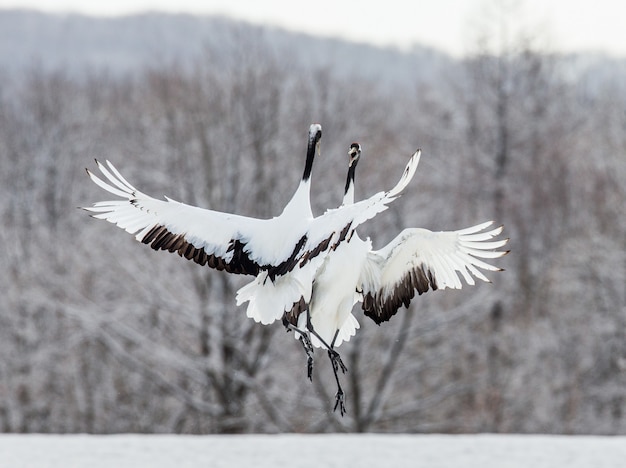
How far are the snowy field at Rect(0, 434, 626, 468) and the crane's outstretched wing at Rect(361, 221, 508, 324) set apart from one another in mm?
4451

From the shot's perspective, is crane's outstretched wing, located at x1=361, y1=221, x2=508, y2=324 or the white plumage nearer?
the white plumage

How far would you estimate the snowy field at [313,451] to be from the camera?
969cm

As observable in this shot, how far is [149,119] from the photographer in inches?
1011

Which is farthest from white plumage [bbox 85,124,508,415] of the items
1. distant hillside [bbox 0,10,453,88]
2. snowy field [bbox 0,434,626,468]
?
distant hillside [bbox 0,10,453,88]

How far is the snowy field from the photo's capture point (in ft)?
31.8

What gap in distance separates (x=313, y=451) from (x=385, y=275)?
5143 mm

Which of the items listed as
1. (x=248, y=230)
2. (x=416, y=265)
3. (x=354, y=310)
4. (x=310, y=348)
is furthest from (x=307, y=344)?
(x=354, y=310)

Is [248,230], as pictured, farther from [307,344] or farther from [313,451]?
[313,451]

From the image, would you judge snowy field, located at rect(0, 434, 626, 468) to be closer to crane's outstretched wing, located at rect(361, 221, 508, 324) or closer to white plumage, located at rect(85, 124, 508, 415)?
crane's outstretched wing, located at rect(361, 221, 508, 324)

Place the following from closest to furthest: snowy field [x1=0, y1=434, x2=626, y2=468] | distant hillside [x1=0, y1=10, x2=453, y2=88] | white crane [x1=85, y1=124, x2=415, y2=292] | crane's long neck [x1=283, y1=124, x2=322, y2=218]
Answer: white crane [x1=85, y1=124, x2=415, y2=292], crane's long neck [x1=283, y1=124, x2=322, y2=218], snowy field [x1=0, y1=434, x2=626, y2=468], distant hillside [x1=0, y1=10, x2=453, y2=88]

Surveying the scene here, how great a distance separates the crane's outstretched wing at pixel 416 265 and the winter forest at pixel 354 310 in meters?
11.1

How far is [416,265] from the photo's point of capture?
217 inches

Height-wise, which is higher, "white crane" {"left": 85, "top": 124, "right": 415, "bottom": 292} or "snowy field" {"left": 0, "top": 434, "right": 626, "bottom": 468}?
"white crane" {"left": 85, "top": 124, "right": 415, "bottom": 292}

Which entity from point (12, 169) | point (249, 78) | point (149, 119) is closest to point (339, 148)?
point (249, 78)
